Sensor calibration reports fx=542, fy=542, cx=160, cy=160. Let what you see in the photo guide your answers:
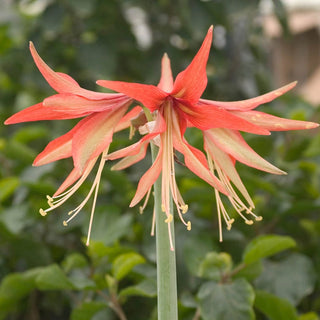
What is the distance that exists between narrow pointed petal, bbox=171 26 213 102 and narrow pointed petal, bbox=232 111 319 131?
6 centimetres

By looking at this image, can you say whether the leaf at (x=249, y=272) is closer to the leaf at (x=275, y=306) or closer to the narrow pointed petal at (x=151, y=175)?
the leaf at (x=275, y=306)

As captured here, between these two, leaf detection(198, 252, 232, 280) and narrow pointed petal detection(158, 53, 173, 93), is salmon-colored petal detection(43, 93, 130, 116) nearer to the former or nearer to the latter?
narrow pointed petal detection(158, 53, 173, 93)

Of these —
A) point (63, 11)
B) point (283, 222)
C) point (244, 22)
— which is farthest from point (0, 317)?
point (244, 22)

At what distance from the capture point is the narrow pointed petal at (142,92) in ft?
1.39

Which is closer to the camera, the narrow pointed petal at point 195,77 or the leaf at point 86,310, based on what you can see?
the narrow pointed petal at point 195,77

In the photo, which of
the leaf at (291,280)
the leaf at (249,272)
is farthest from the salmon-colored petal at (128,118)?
the leaf at (291,280)

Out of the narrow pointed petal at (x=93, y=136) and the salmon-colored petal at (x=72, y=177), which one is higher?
the narrow pointed petal at (x=93, y=136)

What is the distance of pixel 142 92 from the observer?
0.43 m

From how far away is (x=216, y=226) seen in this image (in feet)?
3.51

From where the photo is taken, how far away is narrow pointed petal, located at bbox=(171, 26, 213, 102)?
16.5 inches

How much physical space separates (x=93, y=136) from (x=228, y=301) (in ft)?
1.28

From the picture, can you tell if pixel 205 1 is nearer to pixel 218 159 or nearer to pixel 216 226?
pixel 216 226

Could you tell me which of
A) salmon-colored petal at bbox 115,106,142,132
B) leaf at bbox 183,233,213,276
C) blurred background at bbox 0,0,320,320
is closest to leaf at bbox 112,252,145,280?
blurred background at bbox 0,0,320,320

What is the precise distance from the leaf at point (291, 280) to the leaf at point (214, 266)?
0.55 feet
